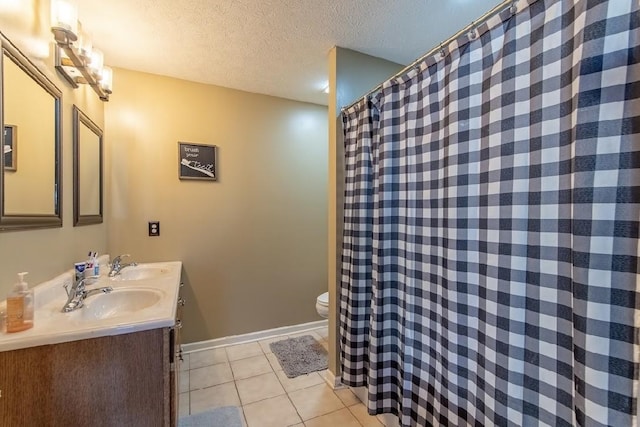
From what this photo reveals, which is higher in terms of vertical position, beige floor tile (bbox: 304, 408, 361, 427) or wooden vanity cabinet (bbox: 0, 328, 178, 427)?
wooden vanity cabinet (bbox: 0, 328, 178, 427)

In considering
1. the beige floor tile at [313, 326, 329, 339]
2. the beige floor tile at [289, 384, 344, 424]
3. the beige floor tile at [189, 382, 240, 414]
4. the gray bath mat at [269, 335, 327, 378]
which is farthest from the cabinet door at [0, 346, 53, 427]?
the beige floor tile at [313, 326, 329, 339]

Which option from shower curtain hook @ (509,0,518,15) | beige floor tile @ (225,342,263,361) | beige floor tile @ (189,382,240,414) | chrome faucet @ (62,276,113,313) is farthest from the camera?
beige floor tile @ (225,342,263,361)

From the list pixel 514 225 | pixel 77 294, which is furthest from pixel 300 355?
pixel 514 225

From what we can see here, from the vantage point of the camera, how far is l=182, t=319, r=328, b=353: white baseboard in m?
2.36

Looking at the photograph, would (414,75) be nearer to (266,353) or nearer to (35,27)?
(35,27)

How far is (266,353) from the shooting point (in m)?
2.35

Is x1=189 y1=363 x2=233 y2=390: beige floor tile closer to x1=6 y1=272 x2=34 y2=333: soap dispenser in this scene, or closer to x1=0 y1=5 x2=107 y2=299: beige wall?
x1=0 y1=5 x2=107 y2=299: beige wall

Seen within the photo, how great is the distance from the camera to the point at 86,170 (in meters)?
1.76

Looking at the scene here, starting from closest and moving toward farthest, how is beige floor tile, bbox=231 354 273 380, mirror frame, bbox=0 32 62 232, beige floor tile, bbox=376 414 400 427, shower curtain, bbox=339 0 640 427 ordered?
shower curtain, bbox=339 0 640 427 → mirror frame, bbox=0 32 62 232 → beige floor tile, bbox=376 414 400 427 → beige floor tile, bbox=231 354 273 380

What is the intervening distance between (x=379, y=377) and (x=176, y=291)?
110 centimetres

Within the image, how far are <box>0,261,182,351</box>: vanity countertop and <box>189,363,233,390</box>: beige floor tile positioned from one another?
79 centimetres

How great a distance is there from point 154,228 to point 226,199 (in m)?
0.59

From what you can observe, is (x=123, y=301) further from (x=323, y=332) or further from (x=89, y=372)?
(x=323, y=332)

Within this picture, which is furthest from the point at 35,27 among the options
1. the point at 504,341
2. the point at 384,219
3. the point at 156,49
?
the point at 504,341
